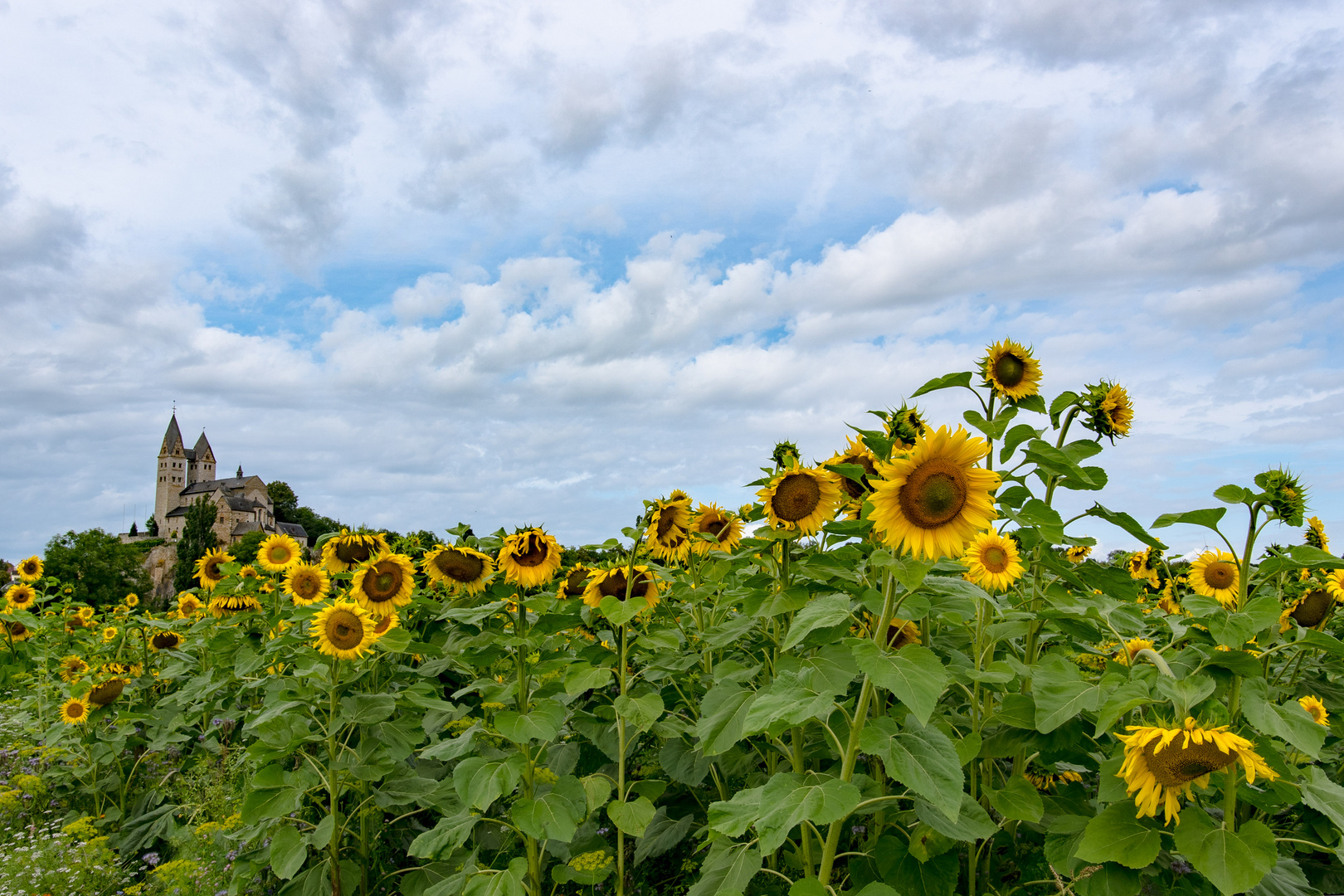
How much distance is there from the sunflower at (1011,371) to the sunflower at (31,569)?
10.00 metres

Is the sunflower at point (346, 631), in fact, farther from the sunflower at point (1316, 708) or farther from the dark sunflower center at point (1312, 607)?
the dark sunflower center at point (1312, 607)

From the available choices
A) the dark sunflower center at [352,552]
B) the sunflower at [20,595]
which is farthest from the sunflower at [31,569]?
the dark sunflower center at [352,552]

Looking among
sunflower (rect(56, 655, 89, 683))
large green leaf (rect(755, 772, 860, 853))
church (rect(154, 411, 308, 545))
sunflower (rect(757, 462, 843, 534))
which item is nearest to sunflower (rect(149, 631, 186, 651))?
sunflower (rect(56, 655, 89, 683))

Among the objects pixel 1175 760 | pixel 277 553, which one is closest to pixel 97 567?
pixel 277 553

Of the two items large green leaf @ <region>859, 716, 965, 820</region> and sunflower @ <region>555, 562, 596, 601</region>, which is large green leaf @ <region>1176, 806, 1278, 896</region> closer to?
large green leaf @ <region>859, 716, 965, 820</region>

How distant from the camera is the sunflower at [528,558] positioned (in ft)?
11.8

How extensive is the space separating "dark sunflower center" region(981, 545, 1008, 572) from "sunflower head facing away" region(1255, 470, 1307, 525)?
0.91m

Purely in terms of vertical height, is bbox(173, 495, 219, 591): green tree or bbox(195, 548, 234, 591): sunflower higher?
bbox(173, 495, 219, 591): green tree

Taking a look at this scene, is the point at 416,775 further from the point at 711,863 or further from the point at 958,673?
the point at 958,673

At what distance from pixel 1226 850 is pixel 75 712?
281 inches

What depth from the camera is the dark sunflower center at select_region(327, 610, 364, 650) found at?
378 centimetres

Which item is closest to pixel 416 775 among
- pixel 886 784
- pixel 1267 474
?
pixel 886 784

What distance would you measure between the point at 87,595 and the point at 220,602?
168 ft

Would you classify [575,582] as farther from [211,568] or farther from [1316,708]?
[211,568]
